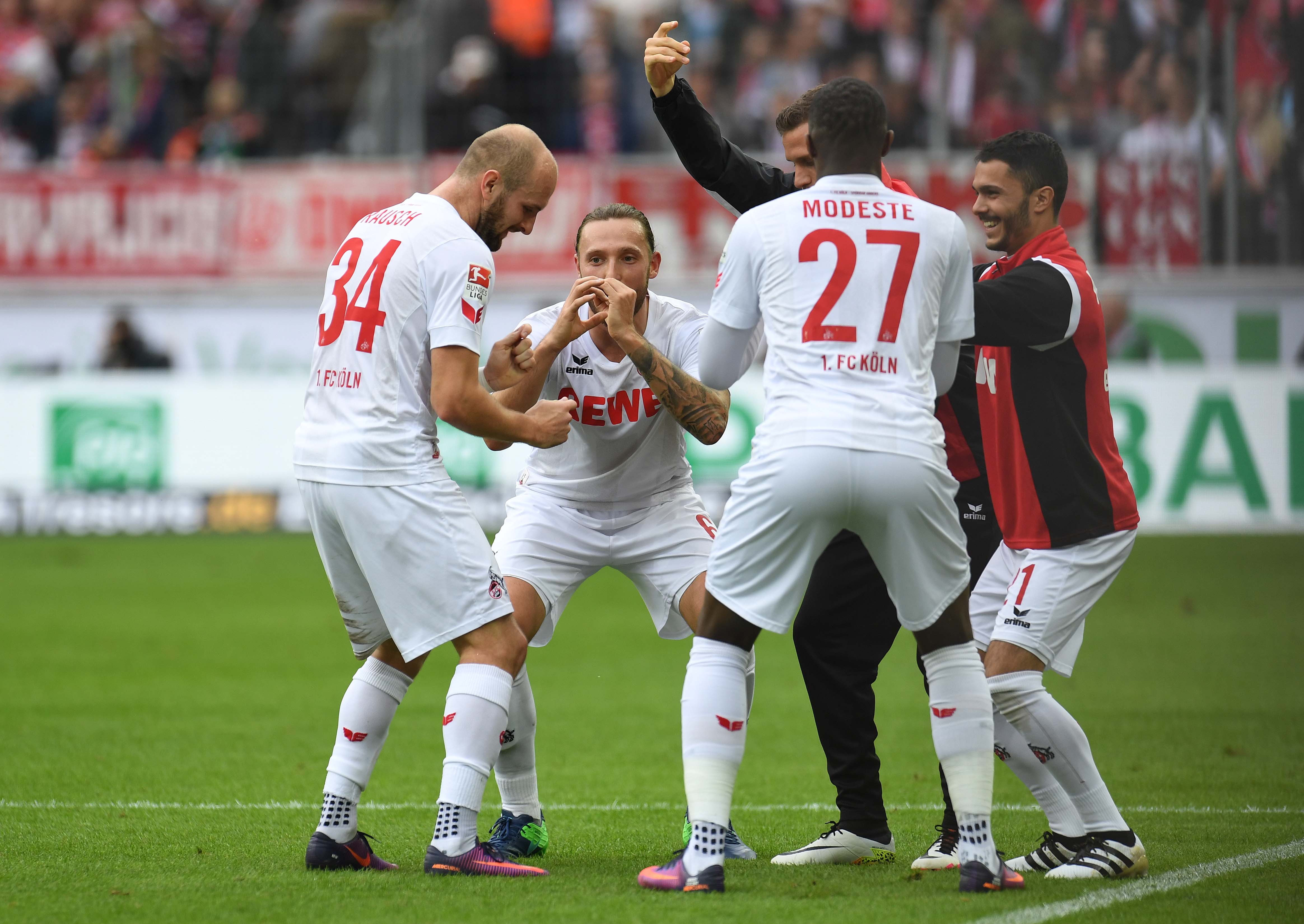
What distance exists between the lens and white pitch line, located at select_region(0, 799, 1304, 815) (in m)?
6.03

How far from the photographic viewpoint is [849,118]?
4.42 meters

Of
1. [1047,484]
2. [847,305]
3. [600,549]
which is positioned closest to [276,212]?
[600,549]

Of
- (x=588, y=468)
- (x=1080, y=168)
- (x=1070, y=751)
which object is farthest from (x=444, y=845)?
(x=1080, y=168)

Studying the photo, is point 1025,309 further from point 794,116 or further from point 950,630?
point 794,116

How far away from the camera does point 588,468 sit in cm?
570

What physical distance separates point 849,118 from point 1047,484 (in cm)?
138

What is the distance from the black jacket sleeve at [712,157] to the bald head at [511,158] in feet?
2.54

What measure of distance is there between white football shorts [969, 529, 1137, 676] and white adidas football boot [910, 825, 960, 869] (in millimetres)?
656

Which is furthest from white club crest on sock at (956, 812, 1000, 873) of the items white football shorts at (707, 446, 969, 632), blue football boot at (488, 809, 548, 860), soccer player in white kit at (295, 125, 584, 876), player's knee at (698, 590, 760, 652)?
blue football boot at (488, 809, 548, 860)

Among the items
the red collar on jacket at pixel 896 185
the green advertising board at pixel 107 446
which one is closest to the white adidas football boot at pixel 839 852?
the red collar on jacket at pixel 896 185

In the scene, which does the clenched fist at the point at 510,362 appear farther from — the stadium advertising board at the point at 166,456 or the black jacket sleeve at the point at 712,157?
the stadium advertising board at the point at 166,456

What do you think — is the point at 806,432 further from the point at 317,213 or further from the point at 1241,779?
the point at 317,213

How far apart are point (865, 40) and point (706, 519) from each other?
538 inches

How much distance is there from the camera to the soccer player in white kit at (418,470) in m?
4.72
